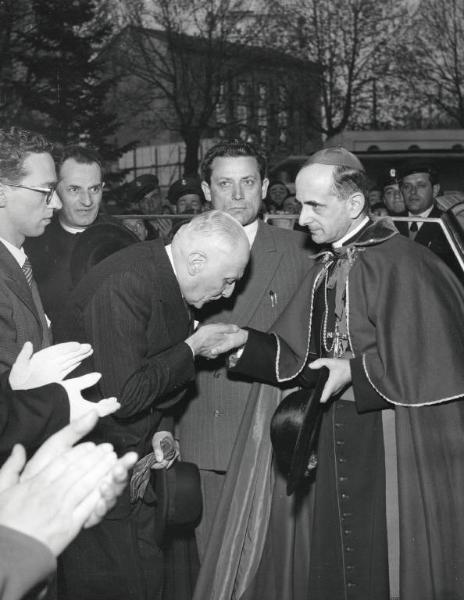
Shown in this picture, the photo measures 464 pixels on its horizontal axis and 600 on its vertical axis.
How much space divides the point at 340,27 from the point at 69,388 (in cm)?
3044

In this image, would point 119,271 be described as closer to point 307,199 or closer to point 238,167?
point 307,199

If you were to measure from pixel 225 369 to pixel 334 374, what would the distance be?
2.27 ft

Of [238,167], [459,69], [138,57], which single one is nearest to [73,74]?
[138,57]

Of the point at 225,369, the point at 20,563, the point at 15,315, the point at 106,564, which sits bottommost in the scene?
the point at 106,564

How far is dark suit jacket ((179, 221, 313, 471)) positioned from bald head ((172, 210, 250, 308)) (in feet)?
2.61

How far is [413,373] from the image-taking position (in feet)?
11.1

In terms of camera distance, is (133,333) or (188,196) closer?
(133,333)

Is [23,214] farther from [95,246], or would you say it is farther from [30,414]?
[30,414]

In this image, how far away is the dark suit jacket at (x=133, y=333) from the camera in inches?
118

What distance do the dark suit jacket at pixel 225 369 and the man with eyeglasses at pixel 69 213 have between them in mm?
1113

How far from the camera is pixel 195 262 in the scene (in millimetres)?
3160

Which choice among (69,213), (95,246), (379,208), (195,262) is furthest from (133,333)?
(379,208)

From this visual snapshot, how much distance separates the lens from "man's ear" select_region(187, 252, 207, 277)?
3.15 meters

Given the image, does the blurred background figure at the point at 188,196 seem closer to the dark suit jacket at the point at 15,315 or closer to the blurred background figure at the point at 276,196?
the blurred background figure at the point at 276,196
